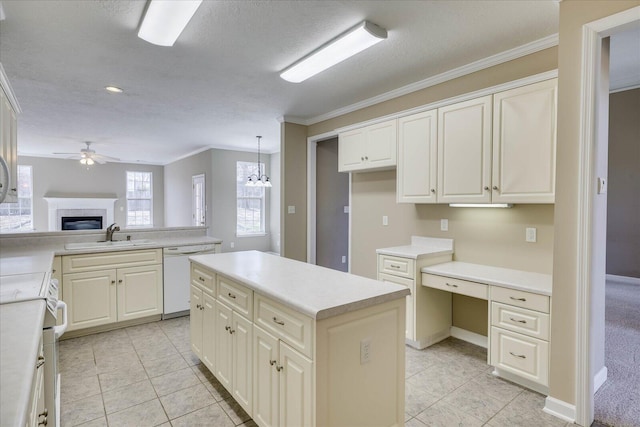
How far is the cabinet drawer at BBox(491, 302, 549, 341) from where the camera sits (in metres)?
2.21

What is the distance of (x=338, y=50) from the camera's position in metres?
2.59

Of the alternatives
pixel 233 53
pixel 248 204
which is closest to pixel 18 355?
pixel 233 53

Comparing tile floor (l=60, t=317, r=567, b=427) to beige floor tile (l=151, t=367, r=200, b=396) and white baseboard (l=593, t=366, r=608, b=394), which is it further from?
white baseboard (l=593, t=366, r=608, b=394)

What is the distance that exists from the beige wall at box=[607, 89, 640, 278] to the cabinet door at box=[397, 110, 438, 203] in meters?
3.91

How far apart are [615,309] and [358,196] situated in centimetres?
331

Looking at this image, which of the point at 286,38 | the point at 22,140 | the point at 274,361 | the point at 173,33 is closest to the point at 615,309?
the point at 274,361

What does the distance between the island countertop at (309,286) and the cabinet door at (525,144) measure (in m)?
1.45

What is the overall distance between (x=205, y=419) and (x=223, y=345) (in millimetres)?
437

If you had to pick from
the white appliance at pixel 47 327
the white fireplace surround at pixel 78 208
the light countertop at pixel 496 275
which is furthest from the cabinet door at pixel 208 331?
the white fireplace surround at pixel 78 208

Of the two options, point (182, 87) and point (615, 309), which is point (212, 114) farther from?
point (615, 309)

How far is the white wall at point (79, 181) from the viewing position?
834cm

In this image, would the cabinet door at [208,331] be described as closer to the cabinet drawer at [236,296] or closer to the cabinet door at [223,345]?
the cabinet door at [223,345]

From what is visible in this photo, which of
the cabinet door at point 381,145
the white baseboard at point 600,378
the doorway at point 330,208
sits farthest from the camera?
the doorway at point 330,208

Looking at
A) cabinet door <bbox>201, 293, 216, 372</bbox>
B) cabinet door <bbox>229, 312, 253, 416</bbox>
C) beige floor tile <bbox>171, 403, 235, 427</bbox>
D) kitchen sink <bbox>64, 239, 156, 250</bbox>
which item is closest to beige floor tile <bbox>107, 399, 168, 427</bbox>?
beige floor tile <bbox>171, 403, 235, 427</bbox>
